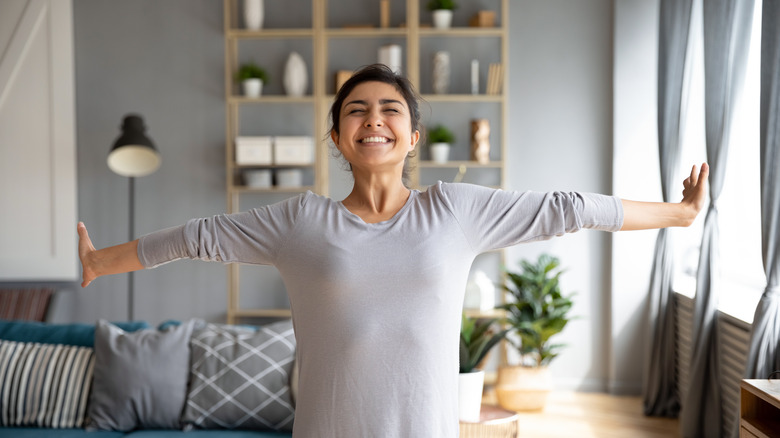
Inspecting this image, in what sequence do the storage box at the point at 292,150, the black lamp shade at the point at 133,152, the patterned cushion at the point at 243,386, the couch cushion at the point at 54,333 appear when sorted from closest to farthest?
the patterned cushion at the point at 243,386 < the couch cushion at the point at 54,333 < the black lamp shade at the point at 133,152 < the storage box at the point at 292,150

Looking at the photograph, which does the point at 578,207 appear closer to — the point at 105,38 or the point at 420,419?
the point at 420,419

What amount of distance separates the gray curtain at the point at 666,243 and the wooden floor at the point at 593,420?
16 cm

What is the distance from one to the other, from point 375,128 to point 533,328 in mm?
3395

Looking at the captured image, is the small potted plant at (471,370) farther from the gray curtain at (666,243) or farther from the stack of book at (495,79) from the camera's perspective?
the stack of book at (495,79)

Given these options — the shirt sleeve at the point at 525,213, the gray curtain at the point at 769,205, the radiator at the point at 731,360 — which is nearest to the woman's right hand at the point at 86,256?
the shirt sleeve at the point at 525,213

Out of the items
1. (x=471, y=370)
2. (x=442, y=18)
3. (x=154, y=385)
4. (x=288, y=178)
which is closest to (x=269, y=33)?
(x=288, y=178)

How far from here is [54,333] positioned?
11.1 ft

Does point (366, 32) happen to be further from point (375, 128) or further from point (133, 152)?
point (375, 128)

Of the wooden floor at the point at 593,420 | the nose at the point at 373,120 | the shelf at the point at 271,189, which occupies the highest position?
the nose at the point at 373,120

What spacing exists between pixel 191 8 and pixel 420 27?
1.62 meters

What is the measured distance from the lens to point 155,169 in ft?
17.0

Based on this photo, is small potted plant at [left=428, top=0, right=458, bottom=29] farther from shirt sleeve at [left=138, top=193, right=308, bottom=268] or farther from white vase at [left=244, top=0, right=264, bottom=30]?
shirt sleeve at [left=138, top=193, right=308, bottom=268]

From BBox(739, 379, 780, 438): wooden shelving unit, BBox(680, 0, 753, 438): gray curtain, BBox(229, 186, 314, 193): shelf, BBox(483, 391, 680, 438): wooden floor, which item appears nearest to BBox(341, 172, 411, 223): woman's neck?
BBox(739, 379, 780, 438): wooden shelving unit

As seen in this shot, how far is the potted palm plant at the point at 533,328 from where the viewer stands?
15.3 feet
